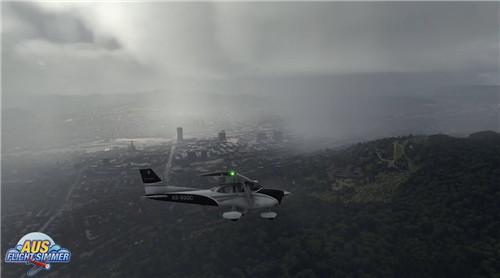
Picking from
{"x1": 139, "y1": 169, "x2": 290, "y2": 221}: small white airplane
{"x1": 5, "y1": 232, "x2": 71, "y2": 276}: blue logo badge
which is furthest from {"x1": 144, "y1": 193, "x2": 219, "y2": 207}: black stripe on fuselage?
{"x1": 5, "y1": 232, "x2": 71, "y2": 276}: blue logo badge

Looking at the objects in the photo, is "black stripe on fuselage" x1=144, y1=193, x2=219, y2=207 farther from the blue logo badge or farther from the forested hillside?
the forested hillside

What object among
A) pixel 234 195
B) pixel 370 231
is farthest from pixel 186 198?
pixel 370 231

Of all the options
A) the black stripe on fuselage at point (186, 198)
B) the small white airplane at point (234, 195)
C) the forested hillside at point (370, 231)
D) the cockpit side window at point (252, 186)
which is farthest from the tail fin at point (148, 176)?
the forested hillside at point (370, 231)

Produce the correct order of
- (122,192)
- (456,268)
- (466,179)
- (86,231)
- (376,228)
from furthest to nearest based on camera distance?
(122,192) < (86,231) < (466,179) < (376,228) < (456,268)

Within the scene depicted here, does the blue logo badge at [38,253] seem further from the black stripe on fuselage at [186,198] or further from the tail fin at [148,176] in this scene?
the black stripe on fuselage at [186,198]

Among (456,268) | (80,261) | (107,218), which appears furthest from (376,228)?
(107,218)

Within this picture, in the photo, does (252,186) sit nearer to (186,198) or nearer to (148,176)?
(186,198)

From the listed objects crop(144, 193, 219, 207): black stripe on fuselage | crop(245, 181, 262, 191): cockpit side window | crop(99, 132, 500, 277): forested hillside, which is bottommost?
crop(99, 132, 500, 277): forested hillside

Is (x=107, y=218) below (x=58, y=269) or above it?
above

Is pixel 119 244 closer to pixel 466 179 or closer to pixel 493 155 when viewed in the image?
pixel 466 179
